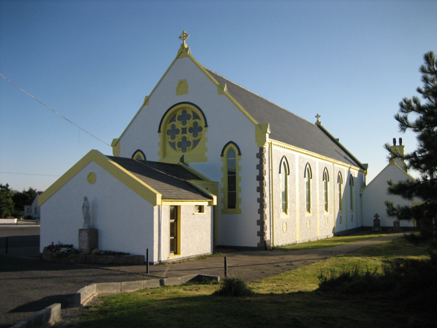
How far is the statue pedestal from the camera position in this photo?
1588 cm

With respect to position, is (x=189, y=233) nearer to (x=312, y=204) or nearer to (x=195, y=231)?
(x=195, y=231)

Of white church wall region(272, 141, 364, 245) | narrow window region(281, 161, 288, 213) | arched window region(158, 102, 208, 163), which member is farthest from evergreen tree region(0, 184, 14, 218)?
narrow window region(281, 161, 288, 213)

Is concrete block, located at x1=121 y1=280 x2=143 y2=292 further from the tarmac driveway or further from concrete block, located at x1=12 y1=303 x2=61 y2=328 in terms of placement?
concrete block, located at x1=12 y1=303 x2=61 y2=328

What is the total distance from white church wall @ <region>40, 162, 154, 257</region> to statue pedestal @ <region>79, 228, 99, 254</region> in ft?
0.84

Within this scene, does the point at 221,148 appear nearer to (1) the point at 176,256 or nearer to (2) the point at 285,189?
(2) the point at 285,189

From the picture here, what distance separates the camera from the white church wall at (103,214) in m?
15.3

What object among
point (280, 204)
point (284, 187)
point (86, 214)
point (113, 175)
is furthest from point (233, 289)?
point (284, 187)

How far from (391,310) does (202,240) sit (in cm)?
Result: 1073

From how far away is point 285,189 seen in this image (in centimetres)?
2286

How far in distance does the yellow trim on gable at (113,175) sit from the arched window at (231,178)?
255 inches

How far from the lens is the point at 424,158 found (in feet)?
26.1

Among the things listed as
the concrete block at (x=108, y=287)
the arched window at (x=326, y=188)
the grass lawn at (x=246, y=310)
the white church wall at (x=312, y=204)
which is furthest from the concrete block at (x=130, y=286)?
the arched window at (x=326, y=188)

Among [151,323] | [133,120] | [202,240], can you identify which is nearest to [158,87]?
[133,120]

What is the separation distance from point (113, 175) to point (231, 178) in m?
7.12
